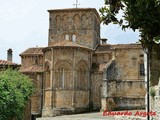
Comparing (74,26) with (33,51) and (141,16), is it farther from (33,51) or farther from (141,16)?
(141,16)

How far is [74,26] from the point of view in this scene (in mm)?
47375

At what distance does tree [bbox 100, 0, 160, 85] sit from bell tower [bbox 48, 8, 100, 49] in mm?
38752

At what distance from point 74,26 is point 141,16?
40674mm

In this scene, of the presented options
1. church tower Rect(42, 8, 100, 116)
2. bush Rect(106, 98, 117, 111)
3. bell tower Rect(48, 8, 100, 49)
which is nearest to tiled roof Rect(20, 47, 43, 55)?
bell tower Rect(48, 8, 100, 49)

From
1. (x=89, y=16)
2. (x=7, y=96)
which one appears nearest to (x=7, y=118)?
(x=7, y=96)

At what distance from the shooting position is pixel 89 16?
46.8 m

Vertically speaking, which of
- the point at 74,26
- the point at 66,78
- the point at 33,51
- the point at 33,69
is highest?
the point at 74,26

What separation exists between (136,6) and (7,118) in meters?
8.88

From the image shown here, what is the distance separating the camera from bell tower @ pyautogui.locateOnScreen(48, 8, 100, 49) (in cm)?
4681

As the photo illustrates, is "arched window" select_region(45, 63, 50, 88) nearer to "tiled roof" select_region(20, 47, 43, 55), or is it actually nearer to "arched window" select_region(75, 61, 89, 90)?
"arched window" select_region(75, 61, 89, 90)

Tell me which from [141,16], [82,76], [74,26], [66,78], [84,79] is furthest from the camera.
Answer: [74,26]

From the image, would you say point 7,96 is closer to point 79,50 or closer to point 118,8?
point 118,8

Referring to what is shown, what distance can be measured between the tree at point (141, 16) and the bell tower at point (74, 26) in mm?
38752

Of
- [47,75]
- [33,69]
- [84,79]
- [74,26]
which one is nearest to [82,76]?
[84,79]
